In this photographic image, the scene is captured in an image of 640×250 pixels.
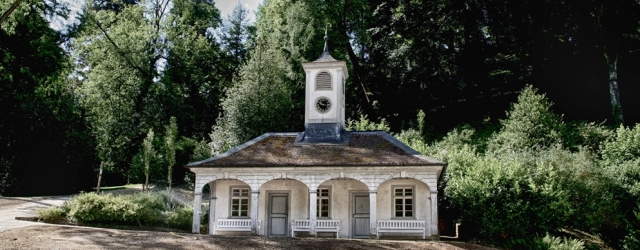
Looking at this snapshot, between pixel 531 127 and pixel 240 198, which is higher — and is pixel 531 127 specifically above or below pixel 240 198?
above

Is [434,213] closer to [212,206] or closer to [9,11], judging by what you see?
[212,206]

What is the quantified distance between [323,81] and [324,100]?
0.89m

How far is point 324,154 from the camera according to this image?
21156 millimetres

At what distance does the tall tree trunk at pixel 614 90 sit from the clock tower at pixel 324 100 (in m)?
21.7

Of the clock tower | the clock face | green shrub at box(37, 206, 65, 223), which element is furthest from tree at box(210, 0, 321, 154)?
green shrub at box(37, 206, 65, 223)

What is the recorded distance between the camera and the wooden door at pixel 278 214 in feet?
71.8

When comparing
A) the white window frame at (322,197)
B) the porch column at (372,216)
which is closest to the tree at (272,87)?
the white window frame at (322,197)

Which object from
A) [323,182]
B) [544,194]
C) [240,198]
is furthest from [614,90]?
[240,198]

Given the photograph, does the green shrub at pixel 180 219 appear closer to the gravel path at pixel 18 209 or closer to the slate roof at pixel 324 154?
the slate roof at pixel 324 154

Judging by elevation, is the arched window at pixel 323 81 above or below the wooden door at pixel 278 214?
above

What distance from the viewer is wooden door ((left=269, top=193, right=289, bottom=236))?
2189 cm

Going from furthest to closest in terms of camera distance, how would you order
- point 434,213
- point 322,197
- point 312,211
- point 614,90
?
point 614,90 < point 322,197 < point 312,211 < point 434,213

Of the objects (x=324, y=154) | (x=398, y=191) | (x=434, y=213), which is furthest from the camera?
(x=398, y=191)

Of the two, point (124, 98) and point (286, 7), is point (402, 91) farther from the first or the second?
point (124, 98)
